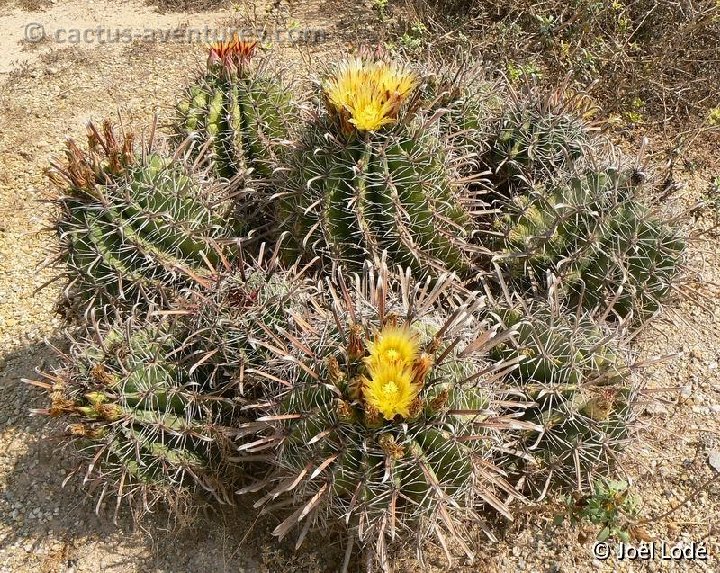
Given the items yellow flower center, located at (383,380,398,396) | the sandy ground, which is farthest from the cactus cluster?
the sandy ground

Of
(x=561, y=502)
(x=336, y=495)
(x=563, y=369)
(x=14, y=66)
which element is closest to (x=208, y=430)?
(x=336, y=495)

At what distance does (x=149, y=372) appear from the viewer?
2.60 metres

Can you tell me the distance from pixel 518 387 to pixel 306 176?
128 cm

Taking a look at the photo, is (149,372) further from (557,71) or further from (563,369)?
(557,71)

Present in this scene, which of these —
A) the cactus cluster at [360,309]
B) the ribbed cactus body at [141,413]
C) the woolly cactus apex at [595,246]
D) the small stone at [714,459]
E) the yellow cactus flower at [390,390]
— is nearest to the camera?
the yellow cactus flower at [390,390]

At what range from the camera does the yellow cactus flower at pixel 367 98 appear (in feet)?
8.17

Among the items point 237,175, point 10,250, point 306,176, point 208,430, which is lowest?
point 10,250

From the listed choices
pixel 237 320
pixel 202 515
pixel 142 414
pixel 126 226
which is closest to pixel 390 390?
pixel 237 320

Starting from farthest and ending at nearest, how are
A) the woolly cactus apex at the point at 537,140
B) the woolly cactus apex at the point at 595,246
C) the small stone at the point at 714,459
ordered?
the small stone at the point at 714,459
the woolly cactus apex at the point at 537,140
the woolly cactus apex at the point at 595,246

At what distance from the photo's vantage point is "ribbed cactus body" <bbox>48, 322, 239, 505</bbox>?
247cm

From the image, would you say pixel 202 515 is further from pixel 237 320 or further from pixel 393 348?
pixel 393 348

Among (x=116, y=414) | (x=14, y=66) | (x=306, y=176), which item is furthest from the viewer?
(x=14, y=66)

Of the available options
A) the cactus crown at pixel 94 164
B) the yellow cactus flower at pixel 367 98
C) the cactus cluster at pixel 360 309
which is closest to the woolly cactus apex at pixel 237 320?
the cactus cluster at pixel 360 309

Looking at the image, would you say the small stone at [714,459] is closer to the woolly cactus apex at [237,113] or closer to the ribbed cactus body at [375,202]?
the ribbed cactus body at [375,202]
